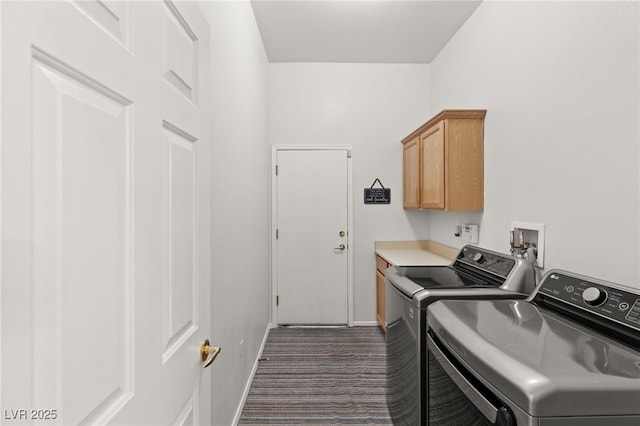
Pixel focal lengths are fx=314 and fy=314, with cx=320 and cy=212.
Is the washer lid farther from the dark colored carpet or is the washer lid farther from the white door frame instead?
the white door frame

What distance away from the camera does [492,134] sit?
7.34ft

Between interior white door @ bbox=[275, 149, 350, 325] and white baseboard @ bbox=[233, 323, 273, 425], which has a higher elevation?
interior white door @ bbox=[275, 149, 350, 325]

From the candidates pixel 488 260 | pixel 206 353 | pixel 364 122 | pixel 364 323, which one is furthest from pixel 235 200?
pixel 364 323

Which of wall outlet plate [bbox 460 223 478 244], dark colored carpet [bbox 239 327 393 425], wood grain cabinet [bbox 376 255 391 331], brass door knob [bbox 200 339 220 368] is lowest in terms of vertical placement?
dark colored carpet [bbox 239 327 393 425]

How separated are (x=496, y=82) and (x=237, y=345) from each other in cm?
245

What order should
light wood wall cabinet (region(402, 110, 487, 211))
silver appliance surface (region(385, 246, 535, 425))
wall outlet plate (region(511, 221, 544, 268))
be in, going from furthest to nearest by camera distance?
light wood wall cabinet (region(402, 110, 487, 211)), wall outlet plate (region(511, 221, 544, 268)), silver appliance surface (region(385, 246, 535, 425))

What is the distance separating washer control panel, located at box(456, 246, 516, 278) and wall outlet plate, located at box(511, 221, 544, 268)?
15cm

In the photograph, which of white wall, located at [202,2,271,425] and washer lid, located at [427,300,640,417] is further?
white wall, located at [202,2,271,425]

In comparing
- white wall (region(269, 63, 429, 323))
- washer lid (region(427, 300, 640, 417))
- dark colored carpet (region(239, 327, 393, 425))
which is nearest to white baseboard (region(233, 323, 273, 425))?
dark colored carpet (region(239, 327, 393, 425))

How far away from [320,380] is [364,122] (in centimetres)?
259

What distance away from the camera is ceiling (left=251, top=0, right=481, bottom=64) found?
2.50 m

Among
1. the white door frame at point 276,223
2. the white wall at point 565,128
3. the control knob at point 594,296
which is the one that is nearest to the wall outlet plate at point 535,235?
the white wall at point 565,128

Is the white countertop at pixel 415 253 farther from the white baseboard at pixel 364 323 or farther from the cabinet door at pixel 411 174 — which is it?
the white baseboard at pixel 364 323

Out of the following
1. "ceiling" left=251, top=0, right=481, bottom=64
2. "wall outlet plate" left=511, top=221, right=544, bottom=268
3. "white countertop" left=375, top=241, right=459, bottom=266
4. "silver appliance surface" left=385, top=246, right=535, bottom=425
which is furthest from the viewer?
"white countertop" left=375, top=241, right=459, bottom=266
